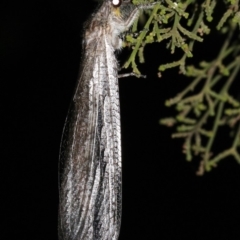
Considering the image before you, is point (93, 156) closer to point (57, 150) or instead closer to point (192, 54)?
point (192, 54)

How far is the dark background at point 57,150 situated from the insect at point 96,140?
4.90 feet

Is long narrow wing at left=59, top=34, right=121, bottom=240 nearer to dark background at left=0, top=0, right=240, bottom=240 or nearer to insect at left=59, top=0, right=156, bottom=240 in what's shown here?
insect at left=59, top=0, right=156, bottom=240

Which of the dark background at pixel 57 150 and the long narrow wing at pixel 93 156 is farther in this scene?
the dark background at pixel 57 150

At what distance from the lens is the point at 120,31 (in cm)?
357

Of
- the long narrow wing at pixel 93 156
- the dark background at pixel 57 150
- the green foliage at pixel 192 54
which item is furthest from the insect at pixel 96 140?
the dark background at pixel 57 150

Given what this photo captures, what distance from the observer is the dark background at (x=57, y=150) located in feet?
17.9

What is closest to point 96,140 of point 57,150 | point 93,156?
point 93,156

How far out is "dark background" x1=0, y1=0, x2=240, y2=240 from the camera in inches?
215

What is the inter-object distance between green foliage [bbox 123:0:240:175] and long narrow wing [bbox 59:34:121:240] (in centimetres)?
24

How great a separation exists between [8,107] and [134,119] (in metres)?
1.20

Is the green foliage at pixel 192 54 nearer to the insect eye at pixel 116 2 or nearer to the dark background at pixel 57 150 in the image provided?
the insect eye at pixel 116 2

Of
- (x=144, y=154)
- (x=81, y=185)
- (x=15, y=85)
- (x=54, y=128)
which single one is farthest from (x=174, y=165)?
(x=81, y=185)

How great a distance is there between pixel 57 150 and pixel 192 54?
3155 millimetres

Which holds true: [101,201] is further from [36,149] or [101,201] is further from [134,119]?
[36,149]
